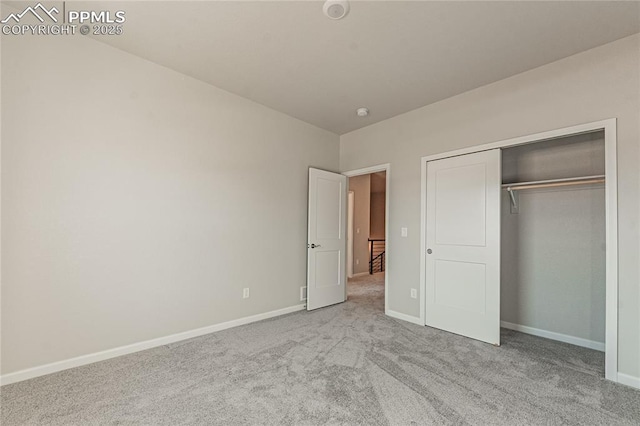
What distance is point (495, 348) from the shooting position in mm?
2824

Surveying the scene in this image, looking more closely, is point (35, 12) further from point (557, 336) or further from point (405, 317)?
point (557, 336)

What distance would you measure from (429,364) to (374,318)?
4.19 ft

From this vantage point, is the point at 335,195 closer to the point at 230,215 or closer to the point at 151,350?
the point at 230,215

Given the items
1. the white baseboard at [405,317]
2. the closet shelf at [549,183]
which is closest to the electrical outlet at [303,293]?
the white baseboard at [405,317]

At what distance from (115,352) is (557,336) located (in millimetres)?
4448

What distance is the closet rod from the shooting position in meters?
2.75

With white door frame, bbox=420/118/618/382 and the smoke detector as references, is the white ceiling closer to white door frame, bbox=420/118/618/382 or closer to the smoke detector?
the smoke detector

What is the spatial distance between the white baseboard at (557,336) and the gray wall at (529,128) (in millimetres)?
801

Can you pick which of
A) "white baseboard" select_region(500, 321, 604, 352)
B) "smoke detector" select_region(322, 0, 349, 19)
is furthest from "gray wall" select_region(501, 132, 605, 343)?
"smoke detector" select_region(322, 0, 349, 19)

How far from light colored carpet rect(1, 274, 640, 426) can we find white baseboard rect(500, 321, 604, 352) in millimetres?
159

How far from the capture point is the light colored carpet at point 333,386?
178 centimetres

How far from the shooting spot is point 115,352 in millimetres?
2533

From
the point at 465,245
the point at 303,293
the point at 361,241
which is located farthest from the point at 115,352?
the point at 361,241

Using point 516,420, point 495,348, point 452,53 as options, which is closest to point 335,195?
point 452,53
